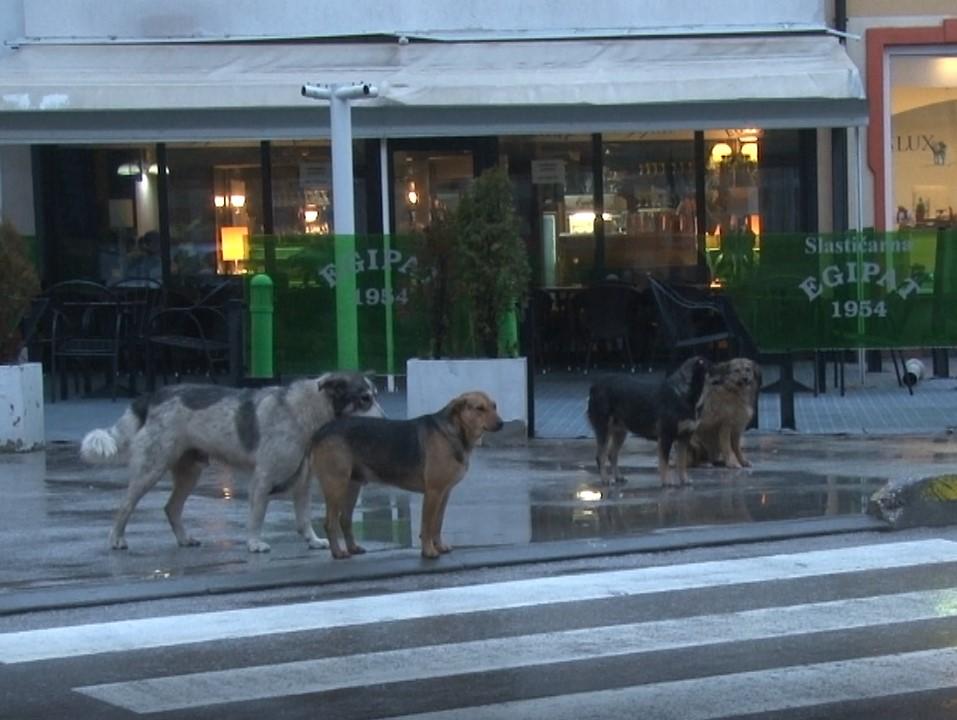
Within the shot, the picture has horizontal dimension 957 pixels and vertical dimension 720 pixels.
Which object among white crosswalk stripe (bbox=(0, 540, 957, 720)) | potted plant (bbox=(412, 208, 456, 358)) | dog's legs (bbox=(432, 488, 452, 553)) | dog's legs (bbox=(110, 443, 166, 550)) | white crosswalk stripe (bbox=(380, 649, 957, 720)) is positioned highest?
potted plant (bbox=(412, 208, 456, 358))

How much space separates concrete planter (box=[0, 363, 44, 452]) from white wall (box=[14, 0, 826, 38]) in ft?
18.8

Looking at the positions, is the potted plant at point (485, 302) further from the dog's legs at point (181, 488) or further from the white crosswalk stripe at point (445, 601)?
the white crosswalk stripe at point (445, 601)

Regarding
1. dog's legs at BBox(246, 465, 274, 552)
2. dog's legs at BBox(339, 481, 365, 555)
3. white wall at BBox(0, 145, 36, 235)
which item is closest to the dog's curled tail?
dog's legs at BBox(246, 465, 274, 552)

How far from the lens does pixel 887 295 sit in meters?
16.1

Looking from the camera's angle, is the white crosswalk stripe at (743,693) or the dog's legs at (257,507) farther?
the dog's legs at (257,507)

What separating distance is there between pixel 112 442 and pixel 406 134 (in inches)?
311

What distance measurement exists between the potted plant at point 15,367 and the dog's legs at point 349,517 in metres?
5.30

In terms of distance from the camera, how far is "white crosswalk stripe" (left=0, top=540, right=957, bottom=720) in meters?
6.86

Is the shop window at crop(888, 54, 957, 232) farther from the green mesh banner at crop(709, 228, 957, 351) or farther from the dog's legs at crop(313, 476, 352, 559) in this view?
the dog's legs at crop(313, 476, 352, 559)

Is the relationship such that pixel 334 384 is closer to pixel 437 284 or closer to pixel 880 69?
pixel 437 284

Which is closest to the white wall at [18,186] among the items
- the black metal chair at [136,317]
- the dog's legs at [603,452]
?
the black metal chair at [136,317]

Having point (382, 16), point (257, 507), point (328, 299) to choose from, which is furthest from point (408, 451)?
point (382, 16)

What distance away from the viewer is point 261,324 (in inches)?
615

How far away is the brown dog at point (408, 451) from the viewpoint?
940 centimetres
